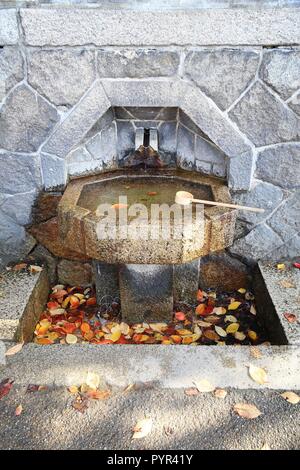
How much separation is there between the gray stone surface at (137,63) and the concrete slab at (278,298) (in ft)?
5.51

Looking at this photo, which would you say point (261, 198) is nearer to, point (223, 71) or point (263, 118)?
point (263, 118)

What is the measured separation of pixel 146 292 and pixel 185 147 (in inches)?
48.4

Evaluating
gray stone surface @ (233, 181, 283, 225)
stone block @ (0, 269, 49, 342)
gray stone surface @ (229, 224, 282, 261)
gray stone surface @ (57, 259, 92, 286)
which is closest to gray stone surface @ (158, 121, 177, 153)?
gray stone surface @ (233, 181, 283, 225)

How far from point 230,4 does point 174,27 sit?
1.28ft

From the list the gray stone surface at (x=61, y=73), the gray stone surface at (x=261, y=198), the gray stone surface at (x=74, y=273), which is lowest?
the gray stone surface at (x=74, y=273)

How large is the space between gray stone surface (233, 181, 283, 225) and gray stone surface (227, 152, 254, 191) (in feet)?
0.23

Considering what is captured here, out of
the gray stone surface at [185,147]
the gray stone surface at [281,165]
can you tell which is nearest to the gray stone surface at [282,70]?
the gray stone surface at [281,165]

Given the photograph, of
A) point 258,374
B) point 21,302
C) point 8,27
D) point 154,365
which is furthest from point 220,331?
point 8,27

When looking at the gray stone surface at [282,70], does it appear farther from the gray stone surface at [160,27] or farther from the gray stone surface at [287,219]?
the gray stone surface at [287,219]

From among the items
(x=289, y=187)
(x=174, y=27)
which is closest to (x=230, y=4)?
(x=174, y=27)

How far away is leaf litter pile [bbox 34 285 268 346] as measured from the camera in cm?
313

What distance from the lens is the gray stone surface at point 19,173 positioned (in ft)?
10.4

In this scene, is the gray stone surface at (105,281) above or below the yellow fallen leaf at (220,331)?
above

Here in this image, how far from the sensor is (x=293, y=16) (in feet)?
8.89
